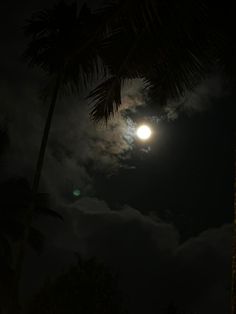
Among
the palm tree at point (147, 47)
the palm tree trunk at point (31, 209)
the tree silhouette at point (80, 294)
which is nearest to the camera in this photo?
the palm tree at point (147, 47)

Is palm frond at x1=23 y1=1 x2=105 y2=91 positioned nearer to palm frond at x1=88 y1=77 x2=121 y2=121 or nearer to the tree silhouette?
palm frond at x1=88 y1=77 x2=121 y2=121

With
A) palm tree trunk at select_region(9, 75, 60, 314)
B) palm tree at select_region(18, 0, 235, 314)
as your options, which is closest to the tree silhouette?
palm tree trunk at select_region(9, 75, 60, 314)

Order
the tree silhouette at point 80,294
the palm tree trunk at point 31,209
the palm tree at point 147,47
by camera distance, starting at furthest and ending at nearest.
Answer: the tree silhouette at point 80,294
the palm tree trunk at point 31,209
the palm tree at point 147,47

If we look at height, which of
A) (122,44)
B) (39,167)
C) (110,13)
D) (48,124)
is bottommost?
(110,13)

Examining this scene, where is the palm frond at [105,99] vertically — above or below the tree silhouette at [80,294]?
below

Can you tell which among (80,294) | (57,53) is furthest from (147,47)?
(80,294)

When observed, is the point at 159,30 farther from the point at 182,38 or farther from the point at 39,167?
the point at 39,167

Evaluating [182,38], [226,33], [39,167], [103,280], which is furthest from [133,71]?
[103,280]

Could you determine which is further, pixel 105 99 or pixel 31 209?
pixel 31 209

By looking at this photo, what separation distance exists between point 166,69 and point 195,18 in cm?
95

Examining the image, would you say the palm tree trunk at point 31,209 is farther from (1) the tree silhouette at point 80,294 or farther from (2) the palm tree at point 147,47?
(1) the tree silhouette at point 80,294

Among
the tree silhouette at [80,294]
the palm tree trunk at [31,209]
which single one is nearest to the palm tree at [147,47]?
the palm tree trunk at [31,209]

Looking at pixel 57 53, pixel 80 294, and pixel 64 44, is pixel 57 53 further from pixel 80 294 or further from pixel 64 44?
pixel 80 294

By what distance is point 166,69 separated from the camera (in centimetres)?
701
